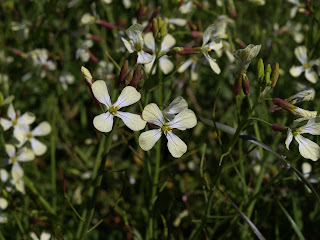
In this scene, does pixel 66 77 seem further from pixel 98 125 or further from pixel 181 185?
pixel 98 125

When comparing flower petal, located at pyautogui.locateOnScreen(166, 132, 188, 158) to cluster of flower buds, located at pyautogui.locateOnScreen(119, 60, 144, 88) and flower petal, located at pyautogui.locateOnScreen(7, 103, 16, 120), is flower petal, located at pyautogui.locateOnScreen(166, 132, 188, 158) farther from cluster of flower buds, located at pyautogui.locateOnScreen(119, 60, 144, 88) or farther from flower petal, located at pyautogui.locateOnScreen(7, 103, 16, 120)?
flower petal, located at pyautogui.locateOnScreen(7, 103, 16, 120)

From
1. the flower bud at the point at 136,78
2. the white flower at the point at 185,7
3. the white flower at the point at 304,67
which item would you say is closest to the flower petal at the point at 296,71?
the white flower at the point at 304,67

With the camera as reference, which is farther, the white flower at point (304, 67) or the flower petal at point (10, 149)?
the white flower at point (304, 67)

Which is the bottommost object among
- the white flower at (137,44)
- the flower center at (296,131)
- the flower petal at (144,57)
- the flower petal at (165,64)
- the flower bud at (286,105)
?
the flower petal at (165,64)

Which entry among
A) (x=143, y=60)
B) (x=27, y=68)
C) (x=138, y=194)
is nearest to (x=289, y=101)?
(x=143, y=60)

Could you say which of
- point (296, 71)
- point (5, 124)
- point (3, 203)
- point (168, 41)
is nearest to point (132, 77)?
point (168, 41)

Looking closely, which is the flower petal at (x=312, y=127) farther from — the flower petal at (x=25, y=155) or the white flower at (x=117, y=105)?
the flower petal at (x=25, y=155)
